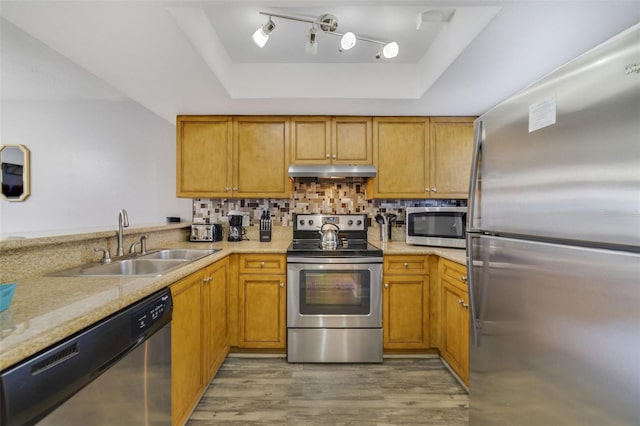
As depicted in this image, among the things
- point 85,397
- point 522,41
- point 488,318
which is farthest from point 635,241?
point 85,397

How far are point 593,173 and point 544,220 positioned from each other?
0.20m

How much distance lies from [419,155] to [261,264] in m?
1.86

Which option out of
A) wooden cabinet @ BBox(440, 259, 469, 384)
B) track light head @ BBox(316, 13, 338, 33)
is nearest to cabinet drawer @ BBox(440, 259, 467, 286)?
wooden cabinet @ BBox(440, 259, 469, 384)

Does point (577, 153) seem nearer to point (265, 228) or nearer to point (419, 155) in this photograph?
point (419, 155)

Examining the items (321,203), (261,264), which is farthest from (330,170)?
(261,264)

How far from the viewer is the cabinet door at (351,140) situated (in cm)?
270

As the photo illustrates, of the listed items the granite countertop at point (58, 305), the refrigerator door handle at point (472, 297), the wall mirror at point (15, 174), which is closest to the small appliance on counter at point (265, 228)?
the granite countertop at point (58, 305)

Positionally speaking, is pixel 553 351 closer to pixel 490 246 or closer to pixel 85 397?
pixel 490 246

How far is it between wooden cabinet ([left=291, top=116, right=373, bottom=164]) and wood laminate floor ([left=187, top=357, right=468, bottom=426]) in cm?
185

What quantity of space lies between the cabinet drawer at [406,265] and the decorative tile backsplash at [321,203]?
0.71 metres

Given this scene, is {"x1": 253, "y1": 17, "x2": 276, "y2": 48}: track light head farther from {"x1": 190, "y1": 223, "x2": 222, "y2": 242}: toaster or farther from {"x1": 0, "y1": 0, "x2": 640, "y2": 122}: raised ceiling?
{"x1": 190, "y1": 223, "x2": 222, "y2": 242}: toaster

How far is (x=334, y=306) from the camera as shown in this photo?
7.41 feet

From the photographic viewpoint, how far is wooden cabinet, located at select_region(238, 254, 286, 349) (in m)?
2.30

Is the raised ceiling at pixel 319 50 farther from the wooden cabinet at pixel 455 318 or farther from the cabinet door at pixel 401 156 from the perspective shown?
the wooden cabinet at pixel 455 318
